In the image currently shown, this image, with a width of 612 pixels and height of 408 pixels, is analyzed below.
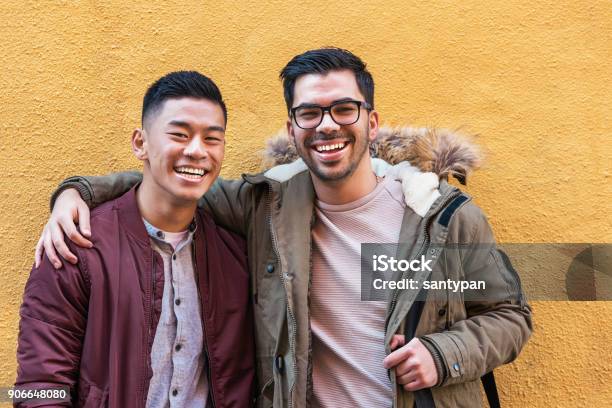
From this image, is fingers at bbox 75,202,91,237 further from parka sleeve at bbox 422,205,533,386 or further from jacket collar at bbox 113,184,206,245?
parka sleeve at bbox 422,205,533,386

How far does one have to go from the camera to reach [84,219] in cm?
216

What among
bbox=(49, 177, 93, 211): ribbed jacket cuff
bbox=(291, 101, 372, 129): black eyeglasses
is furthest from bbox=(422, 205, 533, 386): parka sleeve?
bbox=(49, 177, 93, 211): ribbed jacket cuff

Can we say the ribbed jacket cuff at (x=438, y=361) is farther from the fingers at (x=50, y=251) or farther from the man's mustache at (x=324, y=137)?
the fingers at (x=50, y=251)

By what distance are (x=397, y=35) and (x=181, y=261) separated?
5.05 ft

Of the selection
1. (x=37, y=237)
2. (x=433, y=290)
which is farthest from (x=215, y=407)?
(x=37, y=237)

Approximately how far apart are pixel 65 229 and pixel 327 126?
41.6 inches

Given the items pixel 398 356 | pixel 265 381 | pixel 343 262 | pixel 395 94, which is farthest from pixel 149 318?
pixel 395 94

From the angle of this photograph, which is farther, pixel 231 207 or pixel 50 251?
pixel 231 207

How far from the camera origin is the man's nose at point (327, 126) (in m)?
2.29

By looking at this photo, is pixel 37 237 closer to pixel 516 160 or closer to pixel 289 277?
pixel 289 277

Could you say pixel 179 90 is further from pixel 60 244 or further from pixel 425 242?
pixel 425 242

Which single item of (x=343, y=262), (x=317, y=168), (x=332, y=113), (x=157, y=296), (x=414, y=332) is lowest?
(x=414, y=332)

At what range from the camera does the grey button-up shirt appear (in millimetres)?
2088

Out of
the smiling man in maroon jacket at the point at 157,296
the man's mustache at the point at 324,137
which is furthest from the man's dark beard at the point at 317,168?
the smiling man in maroon jacket at the point at 157,296
